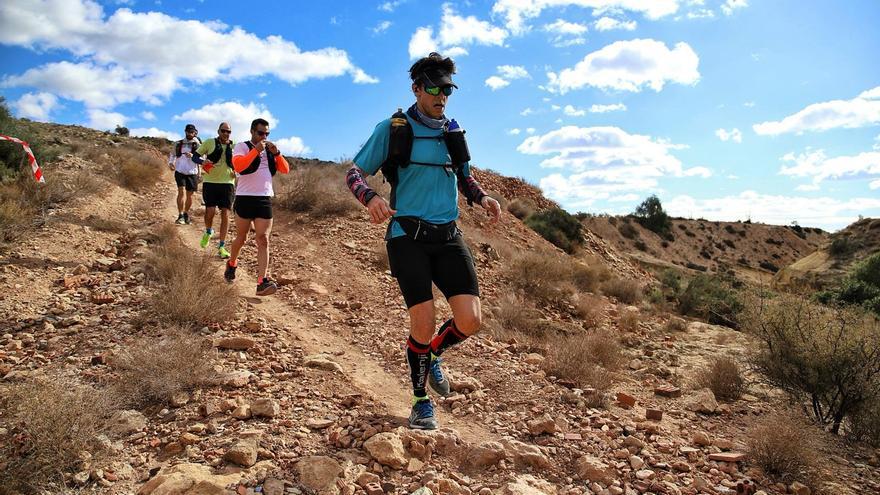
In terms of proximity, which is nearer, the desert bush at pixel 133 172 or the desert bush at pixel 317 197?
the desert bush at pixel 317 197

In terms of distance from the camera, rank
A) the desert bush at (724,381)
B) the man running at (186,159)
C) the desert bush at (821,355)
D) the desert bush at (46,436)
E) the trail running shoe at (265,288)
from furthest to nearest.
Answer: the man running at (186,159) < the trail running shoe at (265,288) < the desert bush at (724,381) < the desert bush at (821,355) < the desert bush at (46,436)

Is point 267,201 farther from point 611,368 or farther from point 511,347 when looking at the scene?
point 611,368

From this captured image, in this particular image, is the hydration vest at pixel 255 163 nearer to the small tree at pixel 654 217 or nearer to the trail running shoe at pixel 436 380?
the trail running shoe at pixel 436 380

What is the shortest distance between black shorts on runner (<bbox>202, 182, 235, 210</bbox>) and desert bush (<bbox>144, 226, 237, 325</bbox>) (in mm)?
1337

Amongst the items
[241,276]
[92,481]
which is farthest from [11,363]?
[241,276]

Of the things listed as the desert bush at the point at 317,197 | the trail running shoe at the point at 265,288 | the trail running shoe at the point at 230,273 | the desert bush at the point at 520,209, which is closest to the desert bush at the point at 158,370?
the trail running shoe at the point at 265,288

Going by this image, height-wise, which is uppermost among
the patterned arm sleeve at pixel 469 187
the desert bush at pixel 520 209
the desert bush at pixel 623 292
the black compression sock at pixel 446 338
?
the desert bush at pixel 520 209

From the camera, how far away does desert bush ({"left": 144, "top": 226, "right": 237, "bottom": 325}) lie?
472cm

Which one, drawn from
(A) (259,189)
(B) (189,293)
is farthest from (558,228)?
(B) (189,293)

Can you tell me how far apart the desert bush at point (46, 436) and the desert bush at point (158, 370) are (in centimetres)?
36

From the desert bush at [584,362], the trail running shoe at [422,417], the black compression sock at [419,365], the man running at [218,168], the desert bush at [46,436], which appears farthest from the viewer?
the man running at [218,168]

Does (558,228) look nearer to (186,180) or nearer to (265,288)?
(186,180)

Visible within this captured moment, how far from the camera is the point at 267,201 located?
19.5ft

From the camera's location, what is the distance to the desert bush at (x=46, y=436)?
246 centimetres
